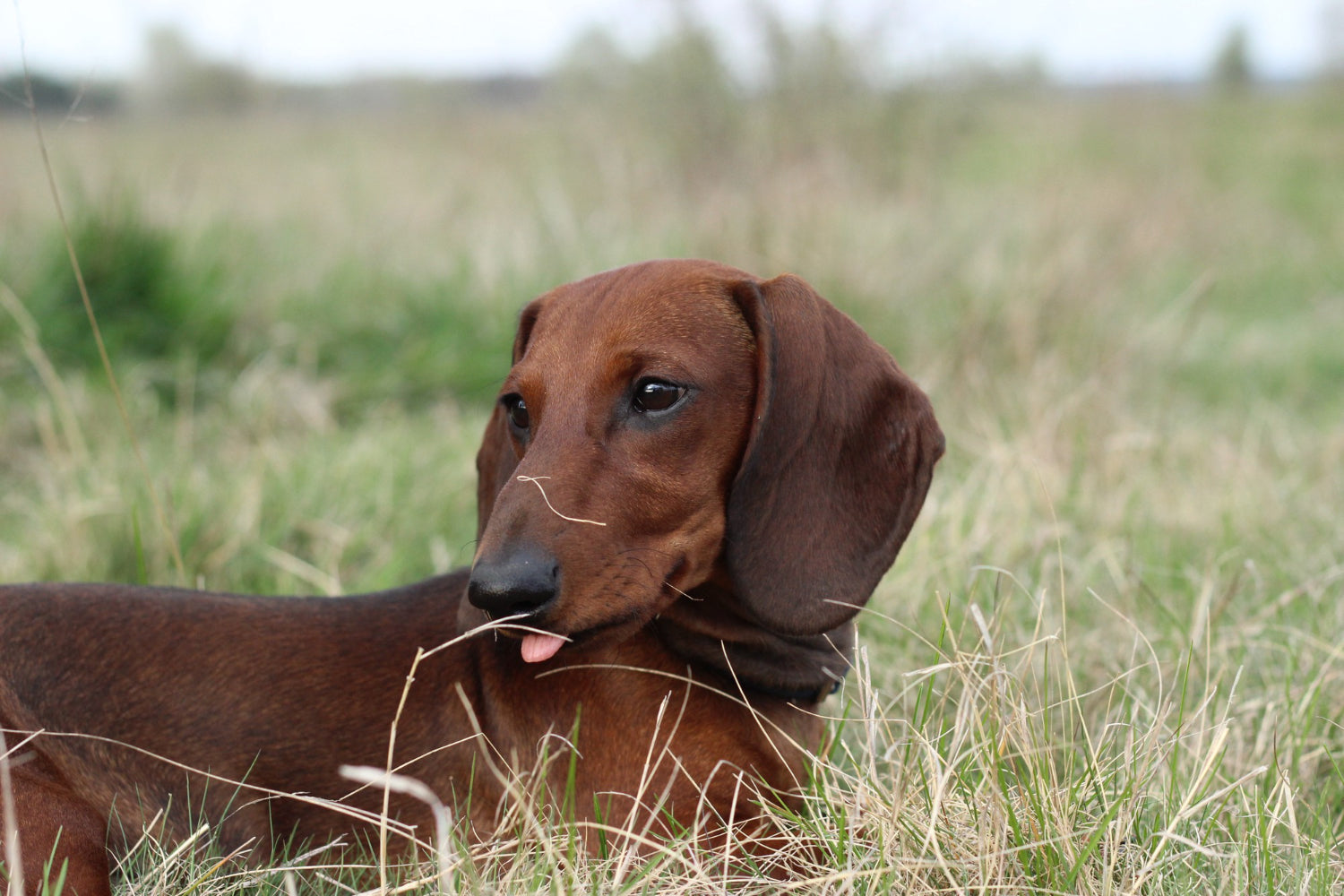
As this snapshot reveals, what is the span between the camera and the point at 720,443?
2229 millimetres

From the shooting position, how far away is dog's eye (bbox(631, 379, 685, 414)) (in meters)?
2.19

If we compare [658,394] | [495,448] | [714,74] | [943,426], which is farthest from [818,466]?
[714,74]

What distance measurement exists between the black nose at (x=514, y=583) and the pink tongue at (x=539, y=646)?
79 millimetres

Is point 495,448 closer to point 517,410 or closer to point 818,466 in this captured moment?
point 517,410

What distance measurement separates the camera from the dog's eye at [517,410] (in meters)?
2.35

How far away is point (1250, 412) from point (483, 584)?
5.74m

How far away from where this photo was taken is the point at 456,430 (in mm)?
5379

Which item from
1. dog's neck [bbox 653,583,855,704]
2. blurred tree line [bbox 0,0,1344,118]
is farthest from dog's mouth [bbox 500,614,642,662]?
blurred tree line [bbox 0,0,1344,118]

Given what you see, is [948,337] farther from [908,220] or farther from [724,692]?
[724,692]

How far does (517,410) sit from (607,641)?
0.54 metres

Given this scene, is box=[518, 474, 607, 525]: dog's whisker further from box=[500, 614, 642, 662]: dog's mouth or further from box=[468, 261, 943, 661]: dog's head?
box=[500, 614, 642, 662]: dog's mouth

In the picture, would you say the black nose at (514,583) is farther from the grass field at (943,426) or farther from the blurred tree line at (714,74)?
the blurred tree line at (714,74)

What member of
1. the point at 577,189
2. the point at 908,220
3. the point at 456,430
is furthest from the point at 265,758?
the point at 577,189

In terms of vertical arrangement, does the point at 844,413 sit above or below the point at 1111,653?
above
